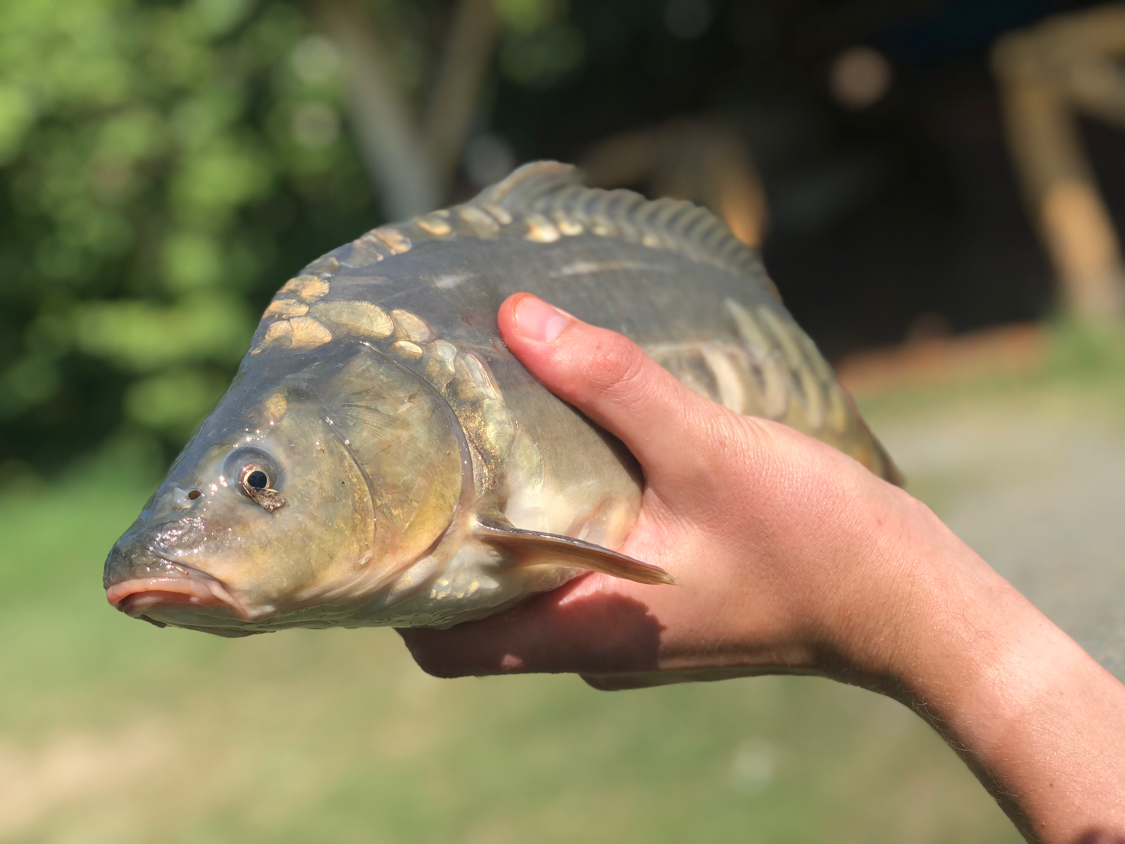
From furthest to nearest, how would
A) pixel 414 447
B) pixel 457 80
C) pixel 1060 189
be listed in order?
1. pixel 457 80
2. pixel 1060 189
3. pixel 414 447

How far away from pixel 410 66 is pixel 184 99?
3.64 m

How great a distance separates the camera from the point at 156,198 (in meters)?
12.0

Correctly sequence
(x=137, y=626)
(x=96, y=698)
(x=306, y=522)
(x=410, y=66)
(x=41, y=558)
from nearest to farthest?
(x=306, y=522) < (x=96, y=698) < (x=137, y=626) < (x=41, y=558) < (x=410, y=66)

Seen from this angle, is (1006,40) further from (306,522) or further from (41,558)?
(41,558)

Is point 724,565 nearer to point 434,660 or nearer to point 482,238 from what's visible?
point 434,660

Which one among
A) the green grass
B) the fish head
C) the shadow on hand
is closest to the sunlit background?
the green grass

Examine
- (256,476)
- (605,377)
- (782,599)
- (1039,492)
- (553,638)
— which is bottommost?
(1039,492)

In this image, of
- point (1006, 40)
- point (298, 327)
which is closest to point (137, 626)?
point (298, 327)

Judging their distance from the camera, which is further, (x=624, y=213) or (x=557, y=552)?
(x=624, y=213)

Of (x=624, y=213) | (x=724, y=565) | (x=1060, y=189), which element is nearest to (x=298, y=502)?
(x=724, y=565)

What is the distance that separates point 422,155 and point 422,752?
5.51m

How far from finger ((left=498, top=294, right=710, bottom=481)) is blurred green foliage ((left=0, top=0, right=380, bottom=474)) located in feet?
33.1

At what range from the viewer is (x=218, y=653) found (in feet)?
25.7

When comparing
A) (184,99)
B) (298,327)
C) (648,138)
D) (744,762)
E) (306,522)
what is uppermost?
(184,99)
